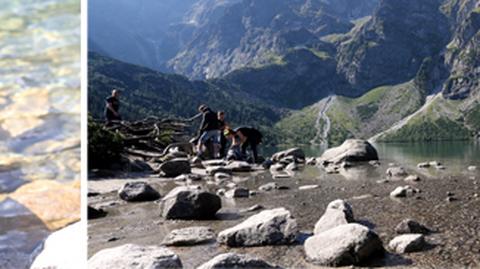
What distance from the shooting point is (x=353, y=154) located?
1030 cm

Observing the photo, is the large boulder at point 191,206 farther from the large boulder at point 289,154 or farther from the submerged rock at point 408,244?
the large boulder at point 289,154

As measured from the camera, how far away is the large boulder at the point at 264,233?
297cm

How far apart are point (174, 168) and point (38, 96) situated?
3511 millimetres

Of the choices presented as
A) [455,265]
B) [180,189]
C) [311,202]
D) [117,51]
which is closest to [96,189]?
[180,189]

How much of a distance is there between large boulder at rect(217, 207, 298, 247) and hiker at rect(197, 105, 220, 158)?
7047 mm

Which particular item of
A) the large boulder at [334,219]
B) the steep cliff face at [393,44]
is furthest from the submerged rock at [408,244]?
the steep cliff face at [393,44]

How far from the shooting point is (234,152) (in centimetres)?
1034

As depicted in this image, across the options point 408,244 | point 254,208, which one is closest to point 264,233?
point 408,244

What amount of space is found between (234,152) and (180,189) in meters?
6.06

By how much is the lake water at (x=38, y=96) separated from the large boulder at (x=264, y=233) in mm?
1922

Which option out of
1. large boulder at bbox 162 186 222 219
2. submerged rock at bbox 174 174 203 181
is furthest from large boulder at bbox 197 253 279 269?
submerged rock at bbox 174 174 203 181

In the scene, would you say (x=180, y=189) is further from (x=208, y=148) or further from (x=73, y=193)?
(x=208, y=148)

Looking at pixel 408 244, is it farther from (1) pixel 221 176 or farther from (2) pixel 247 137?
(2) pixel 247 137

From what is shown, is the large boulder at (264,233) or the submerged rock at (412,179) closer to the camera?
the large boulder at (264,233)
